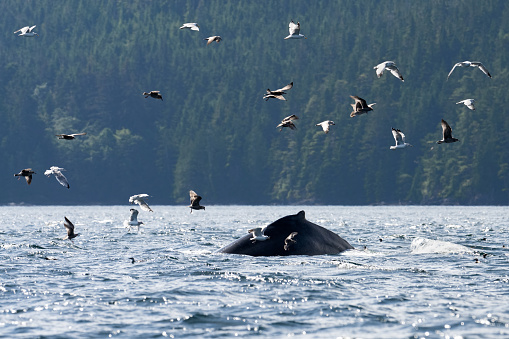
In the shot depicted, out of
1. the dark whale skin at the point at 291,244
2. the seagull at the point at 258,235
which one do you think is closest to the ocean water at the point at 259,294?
the dark whale skin at the point at 291,244

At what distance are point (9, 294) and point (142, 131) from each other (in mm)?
170909

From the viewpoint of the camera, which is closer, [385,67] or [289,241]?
[289,241]

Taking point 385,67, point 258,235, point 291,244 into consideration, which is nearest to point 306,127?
point 385,67

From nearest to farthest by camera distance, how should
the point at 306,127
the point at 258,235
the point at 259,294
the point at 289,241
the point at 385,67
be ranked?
the point at 259,294, the point at 258,235, the point at 289,241, the point at 385,67, the point at 306,127

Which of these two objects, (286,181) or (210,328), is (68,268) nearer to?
(210,328)

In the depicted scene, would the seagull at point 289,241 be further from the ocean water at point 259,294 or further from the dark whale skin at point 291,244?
the ocean water at point 259,294

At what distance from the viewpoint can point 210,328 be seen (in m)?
16.9

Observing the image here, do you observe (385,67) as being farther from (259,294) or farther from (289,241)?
(259,294)

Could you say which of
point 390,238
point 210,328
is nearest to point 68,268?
point 210,328

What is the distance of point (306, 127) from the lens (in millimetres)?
172375

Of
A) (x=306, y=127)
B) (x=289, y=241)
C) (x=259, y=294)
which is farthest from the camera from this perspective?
(x=306, y=127)

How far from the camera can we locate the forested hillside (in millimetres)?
155250

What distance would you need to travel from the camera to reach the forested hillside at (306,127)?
6112 inches

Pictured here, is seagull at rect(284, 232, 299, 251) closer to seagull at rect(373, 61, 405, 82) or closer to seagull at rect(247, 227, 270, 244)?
seagull at rect(247, 227, 270, 244)
